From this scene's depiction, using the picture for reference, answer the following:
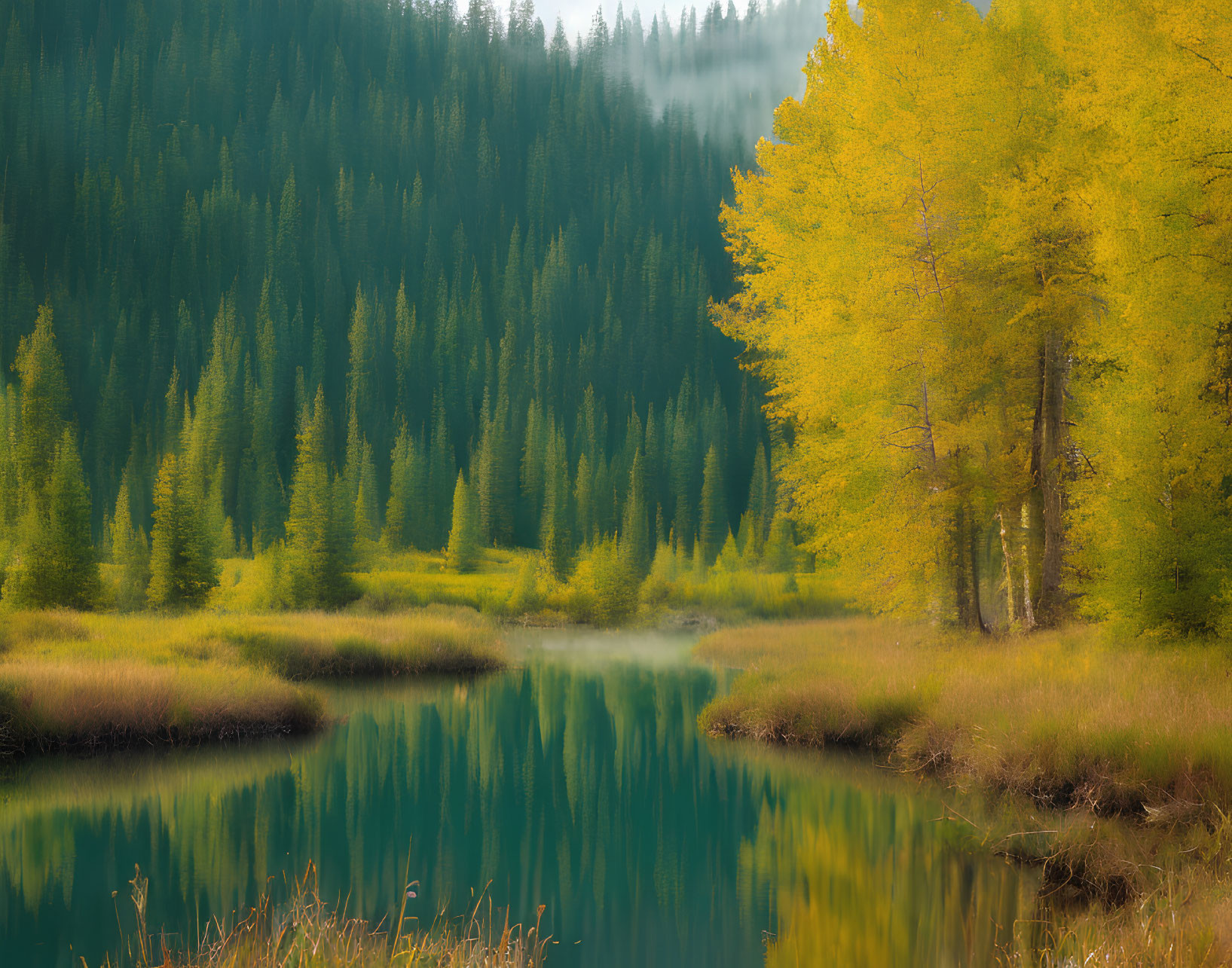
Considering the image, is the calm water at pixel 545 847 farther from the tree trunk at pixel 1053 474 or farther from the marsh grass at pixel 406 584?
the marsh grass at pixel 406 584

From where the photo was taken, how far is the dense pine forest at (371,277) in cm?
9650

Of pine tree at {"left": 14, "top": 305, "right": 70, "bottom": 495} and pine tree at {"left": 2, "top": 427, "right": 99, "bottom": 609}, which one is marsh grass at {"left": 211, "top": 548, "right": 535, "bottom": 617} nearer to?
pine tree at {"left": 2, "top": 427, "right": 99, "bottom": 609}

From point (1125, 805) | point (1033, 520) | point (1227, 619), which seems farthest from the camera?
point (1033, 520)

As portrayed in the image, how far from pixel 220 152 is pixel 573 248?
63473 mm

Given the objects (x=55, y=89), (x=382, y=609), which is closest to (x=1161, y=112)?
(x=382, y=609)

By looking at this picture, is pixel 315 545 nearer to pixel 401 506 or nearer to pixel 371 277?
pixel 401 506

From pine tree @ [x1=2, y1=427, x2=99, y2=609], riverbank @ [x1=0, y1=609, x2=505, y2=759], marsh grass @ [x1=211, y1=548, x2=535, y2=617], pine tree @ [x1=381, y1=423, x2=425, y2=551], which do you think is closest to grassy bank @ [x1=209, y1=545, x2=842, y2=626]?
marsh grass @ [x1=211, y1=548, x2=535, y2=617]

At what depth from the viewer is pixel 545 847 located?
12.9 m

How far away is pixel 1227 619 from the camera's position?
13109 mm

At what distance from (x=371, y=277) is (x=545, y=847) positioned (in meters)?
143

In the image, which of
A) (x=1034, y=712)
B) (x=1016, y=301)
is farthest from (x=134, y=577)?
(x=1034, y=712)

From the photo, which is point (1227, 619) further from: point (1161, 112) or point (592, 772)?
point (592, 772)

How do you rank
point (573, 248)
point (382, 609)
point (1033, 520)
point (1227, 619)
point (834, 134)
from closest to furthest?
point (1227, 619) → point (1033, 520) → point (834, 134) → point (382, 609) → point (573, 248)

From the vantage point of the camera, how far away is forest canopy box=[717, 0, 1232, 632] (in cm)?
1377
